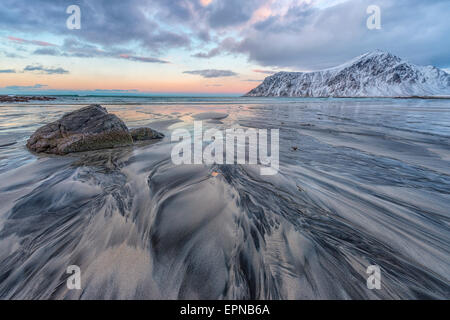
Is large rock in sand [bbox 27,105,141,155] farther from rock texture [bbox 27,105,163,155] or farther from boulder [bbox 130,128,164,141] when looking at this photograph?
boulder [bbox 130,128,164,141]

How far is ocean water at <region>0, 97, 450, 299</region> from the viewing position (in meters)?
1.30

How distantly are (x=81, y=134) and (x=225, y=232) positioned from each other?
Answer: 5.32m

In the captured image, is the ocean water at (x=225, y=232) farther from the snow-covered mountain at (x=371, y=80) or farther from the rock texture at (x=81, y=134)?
the snow-covered mountain at (x=371, y=80)

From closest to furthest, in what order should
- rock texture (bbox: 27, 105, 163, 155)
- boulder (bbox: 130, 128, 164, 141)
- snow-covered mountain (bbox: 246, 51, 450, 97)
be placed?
rock texture (bbox: 27, 105, 163, 155) → boulder (bbox: 130, 128, 164, 141) → snow-covered mountain (bbox: 246, 51, 450, 97)

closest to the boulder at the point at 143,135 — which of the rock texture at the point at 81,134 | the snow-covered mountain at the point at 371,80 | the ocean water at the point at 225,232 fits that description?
the rock texture at the point at 81,134

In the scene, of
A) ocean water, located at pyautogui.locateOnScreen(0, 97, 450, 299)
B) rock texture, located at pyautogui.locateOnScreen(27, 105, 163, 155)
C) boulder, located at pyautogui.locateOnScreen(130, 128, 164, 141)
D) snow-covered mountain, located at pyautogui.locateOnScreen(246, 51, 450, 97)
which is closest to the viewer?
ocean water, located at pyautogui.locateOnScreen(0, 97, 450, 299)

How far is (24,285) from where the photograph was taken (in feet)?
4.29

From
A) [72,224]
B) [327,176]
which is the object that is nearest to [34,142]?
[72,224]

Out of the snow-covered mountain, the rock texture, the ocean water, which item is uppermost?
the snow-covered mountain

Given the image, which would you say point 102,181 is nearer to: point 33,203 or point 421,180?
point 33,203

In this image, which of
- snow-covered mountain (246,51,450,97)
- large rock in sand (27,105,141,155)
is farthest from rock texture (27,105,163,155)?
snow-covered mountain (246,51,450,97)

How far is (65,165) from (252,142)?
466cm

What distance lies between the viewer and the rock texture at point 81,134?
4.57m

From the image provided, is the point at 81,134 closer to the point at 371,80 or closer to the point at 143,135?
the point at 143,135
